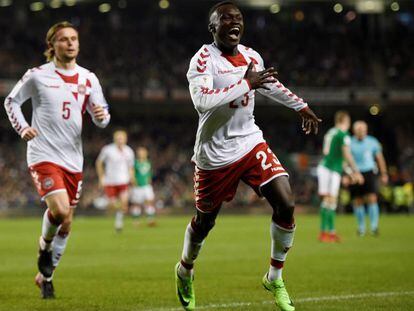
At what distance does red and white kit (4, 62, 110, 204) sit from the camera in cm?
912

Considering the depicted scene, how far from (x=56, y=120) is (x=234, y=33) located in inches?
97.5

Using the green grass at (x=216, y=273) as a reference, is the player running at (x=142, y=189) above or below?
below

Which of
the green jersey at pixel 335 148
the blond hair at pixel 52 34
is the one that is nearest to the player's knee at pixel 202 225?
the blond hair at pixel 52 34

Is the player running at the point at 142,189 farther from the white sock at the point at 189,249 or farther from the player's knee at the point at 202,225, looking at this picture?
the player's knee at the point at 202,225

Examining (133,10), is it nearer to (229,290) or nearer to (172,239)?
(172,239)

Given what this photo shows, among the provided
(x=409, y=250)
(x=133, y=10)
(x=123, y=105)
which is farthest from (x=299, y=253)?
(x=133, y=10)

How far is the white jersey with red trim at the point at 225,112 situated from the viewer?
7.69 m

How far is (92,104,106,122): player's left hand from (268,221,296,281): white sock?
7.89 feet

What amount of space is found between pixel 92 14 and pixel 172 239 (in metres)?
34.7

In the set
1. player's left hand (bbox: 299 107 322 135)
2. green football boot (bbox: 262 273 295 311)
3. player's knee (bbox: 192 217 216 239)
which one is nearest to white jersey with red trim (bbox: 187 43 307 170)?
player's left hand (bbox: 299 107 322 135)

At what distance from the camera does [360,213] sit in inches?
817

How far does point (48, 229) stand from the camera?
30.3ft

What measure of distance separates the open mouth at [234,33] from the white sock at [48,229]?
114 inches

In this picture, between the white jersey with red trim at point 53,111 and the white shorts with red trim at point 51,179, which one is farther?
the white jersey with red trim at point 53,111
